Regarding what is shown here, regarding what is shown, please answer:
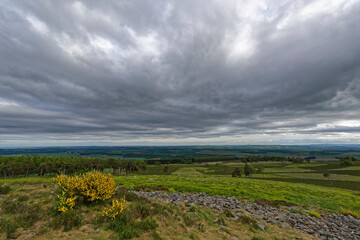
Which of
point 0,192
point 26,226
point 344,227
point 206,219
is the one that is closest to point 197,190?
point 206,219

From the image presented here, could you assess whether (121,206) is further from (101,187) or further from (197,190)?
(197,190)

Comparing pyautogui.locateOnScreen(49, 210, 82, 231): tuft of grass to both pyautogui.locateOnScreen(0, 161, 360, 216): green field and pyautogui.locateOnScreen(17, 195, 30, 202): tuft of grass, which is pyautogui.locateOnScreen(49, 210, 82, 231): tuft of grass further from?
pyautogui.locateOnScreen(0, 161, 360, 216): green field

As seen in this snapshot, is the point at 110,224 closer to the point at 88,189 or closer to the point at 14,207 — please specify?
the point at 88,189

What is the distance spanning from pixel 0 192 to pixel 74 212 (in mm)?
9970

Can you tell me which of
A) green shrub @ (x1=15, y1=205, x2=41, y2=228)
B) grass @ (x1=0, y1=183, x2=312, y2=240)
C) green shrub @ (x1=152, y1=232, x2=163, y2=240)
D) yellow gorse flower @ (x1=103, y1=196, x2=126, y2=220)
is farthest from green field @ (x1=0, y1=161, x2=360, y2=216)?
green shrub @ (x1=152, y1=232, x2=163, y2=240)

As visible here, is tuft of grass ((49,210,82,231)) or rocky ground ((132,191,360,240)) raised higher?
tuft of grass ((49,210,82,231))

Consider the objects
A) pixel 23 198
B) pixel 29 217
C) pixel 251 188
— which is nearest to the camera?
pixel 29 217

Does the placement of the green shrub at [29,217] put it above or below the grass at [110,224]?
above

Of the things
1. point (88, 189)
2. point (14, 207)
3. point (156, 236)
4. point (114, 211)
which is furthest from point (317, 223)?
point (14, 207)

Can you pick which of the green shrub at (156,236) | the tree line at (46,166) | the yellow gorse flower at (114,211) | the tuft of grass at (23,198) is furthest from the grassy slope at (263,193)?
the tree line at (46,166)

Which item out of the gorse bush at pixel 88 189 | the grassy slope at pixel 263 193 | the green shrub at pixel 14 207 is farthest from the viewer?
the grassy slope at pixel 263 193

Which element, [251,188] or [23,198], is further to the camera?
[251,188]

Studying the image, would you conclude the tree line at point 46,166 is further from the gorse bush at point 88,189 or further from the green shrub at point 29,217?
the green shrub at point 29,217

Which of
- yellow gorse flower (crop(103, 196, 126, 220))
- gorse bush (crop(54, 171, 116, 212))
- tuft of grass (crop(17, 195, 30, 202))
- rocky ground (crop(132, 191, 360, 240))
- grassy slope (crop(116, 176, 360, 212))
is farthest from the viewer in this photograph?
grassy slope (crop(116, 176, 360, 212))
